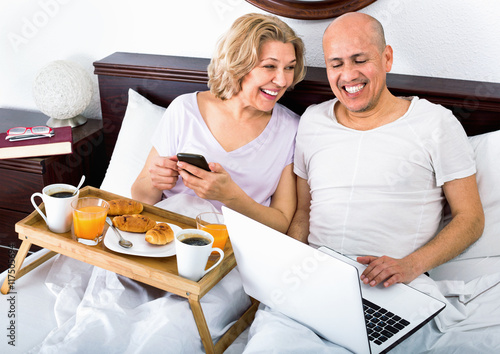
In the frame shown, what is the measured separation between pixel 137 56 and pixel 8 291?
3.62 ft

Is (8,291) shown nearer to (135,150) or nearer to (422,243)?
(135,150)

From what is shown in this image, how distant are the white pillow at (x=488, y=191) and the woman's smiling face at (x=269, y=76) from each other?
656 mm

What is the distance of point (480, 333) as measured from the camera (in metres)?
1.21

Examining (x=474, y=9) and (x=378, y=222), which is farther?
(x=474, y=9)

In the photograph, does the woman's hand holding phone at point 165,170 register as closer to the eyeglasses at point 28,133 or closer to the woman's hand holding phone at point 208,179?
the woman's hand holding phone at point 208,179

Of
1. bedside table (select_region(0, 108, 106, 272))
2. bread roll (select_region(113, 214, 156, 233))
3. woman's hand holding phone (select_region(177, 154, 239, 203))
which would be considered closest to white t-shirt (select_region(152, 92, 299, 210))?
woman's hand holding phone (select_region(177, 154, 239, 203))

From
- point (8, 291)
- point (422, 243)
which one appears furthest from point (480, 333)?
point (8, 291)

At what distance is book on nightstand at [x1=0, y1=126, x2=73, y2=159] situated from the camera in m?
1.84

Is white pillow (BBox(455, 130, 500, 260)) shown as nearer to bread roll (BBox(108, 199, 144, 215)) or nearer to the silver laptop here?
the silver laptop

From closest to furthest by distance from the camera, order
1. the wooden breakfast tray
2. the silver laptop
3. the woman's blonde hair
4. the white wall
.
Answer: the silver laptop, the wooden breakfast tray, the woman's blonde hair, the white wall

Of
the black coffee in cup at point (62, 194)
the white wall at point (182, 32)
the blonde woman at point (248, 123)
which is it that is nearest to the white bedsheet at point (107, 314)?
the black coffee in cup at point (62, 194)

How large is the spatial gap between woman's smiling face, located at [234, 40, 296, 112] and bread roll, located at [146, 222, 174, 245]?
0.56 metres

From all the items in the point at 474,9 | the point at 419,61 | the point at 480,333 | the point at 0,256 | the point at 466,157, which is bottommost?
the point at 0,256

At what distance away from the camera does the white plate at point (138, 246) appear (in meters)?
1.25
